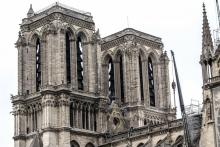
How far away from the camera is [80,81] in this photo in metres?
91.8

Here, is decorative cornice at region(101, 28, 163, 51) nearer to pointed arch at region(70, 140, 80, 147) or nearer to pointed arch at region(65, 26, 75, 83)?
pointed arch at region(65, 26, 75, 83)

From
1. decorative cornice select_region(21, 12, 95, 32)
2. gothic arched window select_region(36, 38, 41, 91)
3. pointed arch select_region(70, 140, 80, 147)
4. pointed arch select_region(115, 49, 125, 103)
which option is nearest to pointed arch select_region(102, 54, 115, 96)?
pointed arch select_region(115, 49, 125, 103)

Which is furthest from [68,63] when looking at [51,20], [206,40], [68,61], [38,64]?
[206,40]

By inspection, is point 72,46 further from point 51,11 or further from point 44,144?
point 44,144

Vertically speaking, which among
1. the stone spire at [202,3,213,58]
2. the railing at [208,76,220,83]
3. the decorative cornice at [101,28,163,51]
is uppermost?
the decorative cornice at [101,28,163,51]

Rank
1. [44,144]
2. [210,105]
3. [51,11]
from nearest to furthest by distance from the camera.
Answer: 1. [210,105]
2. [44,144]
3. [51,11]

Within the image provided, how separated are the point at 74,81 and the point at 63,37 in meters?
6.11

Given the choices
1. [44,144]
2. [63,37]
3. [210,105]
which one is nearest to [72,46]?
[63,37]

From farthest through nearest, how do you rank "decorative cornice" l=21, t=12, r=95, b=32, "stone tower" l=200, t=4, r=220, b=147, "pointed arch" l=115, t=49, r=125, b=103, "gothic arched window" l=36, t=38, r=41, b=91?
"pointed arch" l=115, t=49, r=125, b=103 < "gothic arched window" l=36, t=38, r=41, b=91 < "decorative cornice" l=21, t=12, r=95, b=32 < "stone tower" l=200, t=4, r=220, b=147

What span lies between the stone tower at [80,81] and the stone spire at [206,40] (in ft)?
89.3

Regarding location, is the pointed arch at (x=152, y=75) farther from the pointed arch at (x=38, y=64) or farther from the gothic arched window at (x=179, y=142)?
the gothic arched window at (x=179, y=142)

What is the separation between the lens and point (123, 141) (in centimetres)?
8606

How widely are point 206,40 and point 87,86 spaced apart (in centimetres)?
3083

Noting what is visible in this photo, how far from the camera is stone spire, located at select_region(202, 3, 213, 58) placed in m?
61.3
